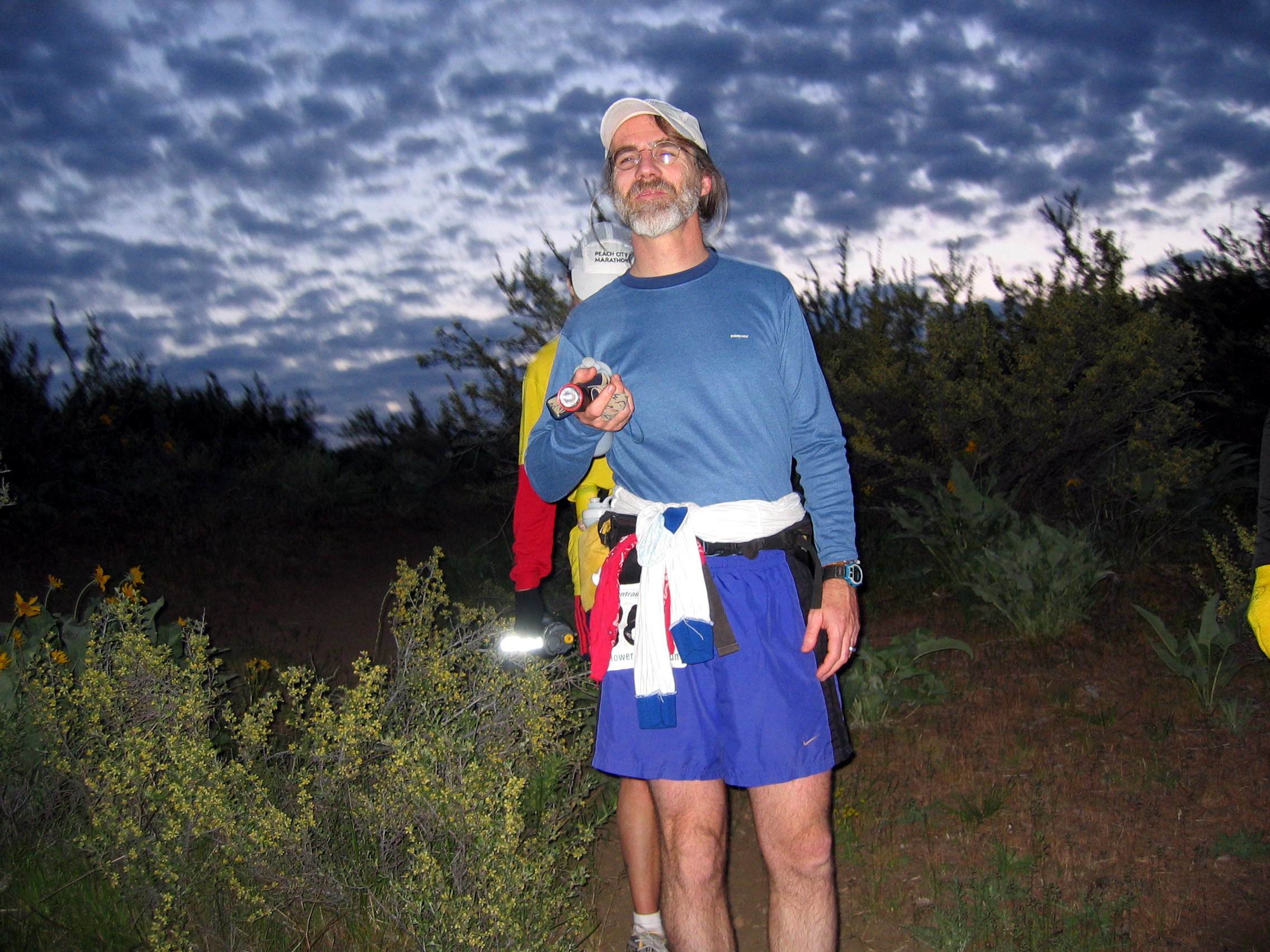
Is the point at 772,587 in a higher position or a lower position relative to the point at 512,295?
lower

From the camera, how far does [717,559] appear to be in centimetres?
240

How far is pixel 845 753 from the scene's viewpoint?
7.77ft

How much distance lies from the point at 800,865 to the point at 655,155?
1755 millimetres

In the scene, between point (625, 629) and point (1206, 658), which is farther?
point (1206, 658)

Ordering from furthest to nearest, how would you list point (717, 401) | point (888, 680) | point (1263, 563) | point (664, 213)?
1. point (888, 680)
2. point (664, 213)
3. point (717, 401)
4. point (1263, 563)

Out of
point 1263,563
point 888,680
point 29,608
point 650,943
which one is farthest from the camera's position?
point 888,680

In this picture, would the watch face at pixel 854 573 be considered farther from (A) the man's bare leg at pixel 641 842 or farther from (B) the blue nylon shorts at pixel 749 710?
(A) the man's bare leg at pixel 641 842

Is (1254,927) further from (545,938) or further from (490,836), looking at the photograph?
(490,836)

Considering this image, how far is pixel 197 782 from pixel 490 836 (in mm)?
870

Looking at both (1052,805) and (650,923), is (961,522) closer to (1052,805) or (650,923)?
(1052,805)

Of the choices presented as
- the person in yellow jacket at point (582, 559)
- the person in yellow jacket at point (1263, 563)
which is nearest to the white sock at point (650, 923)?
the person in yellow jacket at point (582, 559)

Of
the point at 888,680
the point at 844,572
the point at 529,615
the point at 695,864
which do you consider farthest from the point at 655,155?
the point at 888,680

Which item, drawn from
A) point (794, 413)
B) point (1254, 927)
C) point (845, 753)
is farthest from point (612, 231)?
point (1254, 927)

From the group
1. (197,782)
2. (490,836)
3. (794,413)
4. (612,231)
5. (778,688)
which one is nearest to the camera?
(778,688)
